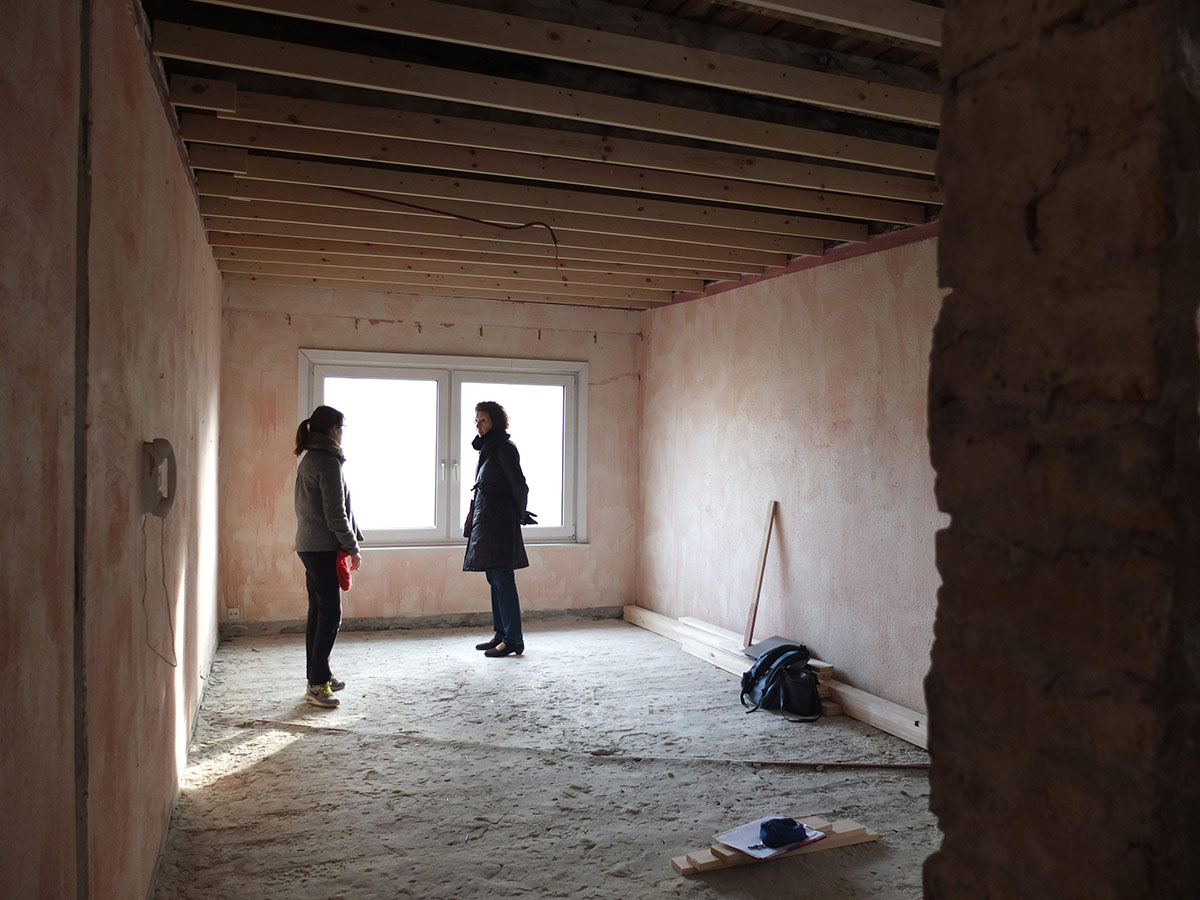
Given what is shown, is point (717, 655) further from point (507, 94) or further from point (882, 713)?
point (507, 94)

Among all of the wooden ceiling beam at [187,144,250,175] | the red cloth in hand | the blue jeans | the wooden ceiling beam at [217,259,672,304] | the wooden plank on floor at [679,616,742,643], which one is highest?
the wooden ceiling beam at [217,259,672,304]

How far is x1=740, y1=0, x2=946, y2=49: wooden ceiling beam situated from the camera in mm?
2289

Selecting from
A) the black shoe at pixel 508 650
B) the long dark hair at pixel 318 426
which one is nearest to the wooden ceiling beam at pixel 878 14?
the long dark hair at pixel 318 426

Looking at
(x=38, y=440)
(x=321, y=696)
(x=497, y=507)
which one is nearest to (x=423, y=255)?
(x=497, y=507)

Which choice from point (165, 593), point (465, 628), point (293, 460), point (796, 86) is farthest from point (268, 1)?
point (465, 628)

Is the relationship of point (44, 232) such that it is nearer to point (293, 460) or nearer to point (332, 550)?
point (332, 550)

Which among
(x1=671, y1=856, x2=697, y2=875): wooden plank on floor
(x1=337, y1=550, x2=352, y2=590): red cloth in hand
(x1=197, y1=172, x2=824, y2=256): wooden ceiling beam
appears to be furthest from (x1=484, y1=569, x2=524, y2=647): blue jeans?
(x1=671, y1=856, x2=697, y2=875): wooden plank on floor

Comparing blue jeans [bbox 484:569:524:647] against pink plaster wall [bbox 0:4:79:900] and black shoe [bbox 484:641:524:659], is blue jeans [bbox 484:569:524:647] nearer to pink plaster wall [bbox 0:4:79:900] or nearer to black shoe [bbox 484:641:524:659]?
black shoe [bbox 484:641:524:659]

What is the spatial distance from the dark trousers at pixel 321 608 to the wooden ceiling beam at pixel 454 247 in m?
1.57

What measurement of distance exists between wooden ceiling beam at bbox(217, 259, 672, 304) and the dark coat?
107 centimetres

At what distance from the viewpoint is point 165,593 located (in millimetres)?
2717

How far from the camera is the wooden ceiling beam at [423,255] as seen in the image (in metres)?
4.72

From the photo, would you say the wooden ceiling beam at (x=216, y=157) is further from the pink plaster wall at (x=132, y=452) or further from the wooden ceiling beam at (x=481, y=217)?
the wooden ceiling beam at (x=481, y=217)

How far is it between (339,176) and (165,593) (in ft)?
5.86
